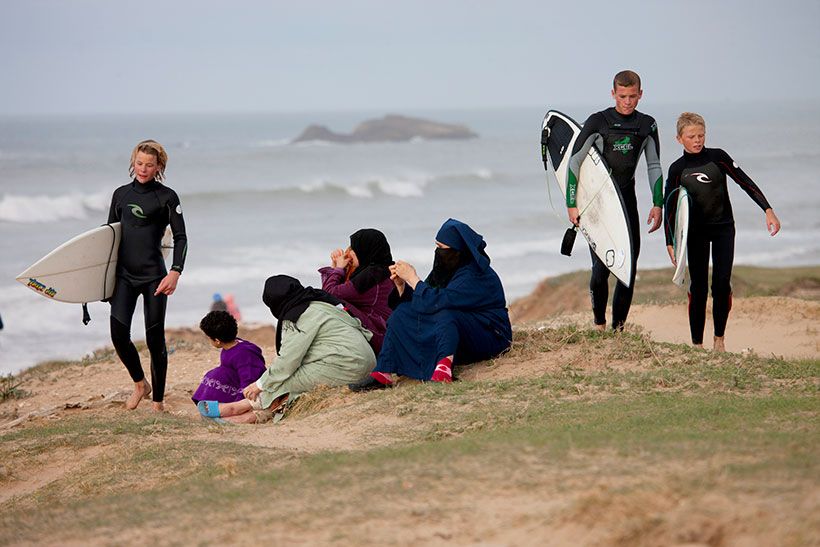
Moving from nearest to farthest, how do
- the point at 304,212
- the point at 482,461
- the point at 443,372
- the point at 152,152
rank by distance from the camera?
the point at 482,461 → the point at 443,372 → the point at 152,152 → the point at 304,212

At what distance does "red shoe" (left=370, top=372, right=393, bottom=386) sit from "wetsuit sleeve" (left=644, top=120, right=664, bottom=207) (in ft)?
8.20

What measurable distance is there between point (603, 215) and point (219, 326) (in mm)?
3082

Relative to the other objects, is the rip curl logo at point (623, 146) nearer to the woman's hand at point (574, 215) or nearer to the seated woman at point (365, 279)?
the woman's hand at point (574, 215)

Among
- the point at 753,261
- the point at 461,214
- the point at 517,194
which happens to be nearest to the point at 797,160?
the point at 517,194

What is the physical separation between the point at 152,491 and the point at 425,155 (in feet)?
190

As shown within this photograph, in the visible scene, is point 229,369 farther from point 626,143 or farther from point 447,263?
point 626,143

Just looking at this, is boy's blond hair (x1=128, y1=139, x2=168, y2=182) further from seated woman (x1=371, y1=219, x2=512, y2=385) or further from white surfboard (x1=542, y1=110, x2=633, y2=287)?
white surfboard (x1=542, y1=110, x2=633, y2=287)

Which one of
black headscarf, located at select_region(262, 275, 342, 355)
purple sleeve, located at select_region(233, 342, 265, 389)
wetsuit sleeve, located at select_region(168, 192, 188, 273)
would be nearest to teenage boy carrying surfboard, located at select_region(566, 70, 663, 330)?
black headscarf, located at select_region(262, 275, 342, 355)

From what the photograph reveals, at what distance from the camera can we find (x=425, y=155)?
205ft

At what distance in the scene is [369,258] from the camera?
7945 millimetres

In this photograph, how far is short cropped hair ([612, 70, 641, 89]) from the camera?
781cm

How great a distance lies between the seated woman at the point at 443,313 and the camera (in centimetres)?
712

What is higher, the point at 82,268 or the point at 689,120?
the point at 689,120

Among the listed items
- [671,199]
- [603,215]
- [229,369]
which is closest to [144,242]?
[229,369]
